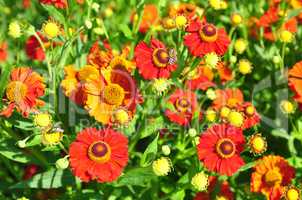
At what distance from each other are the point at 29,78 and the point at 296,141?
4.63ft

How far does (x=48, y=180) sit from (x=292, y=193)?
Answer: 1000 millimetres

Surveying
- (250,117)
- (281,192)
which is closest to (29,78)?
(250,117)

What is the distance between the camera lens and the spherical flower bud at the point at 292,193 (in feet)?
6.33

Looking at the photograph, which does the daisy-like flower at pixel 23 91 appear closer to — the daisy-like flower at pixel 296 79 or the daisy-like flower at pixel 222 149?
the daisy-like flower at pixel 222 149

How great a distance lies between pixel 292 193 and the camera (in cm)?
193

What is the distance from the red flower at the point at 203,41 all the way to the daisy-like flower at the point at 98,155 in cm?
49

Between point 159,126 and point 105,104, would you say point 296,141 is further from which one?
point 105,104

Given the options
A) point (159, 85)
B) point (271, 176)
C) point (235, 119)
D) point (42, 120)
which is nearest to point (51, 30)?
point (42, 120)

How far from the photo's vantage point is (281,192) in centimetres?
200

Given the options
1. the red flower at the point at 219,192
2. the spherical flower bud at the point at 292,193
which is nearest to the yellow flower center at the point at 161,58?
the red flower at the point at 219,192

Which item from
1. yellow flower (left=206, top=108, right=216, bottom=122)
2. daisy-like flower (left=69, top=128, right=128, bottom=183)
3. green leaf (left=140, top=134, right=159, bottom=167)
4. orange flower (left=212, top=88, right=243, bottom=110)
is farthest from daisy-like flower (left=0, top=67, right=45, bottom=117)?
orange flower (left=212, top=88, right=243, bottom=110)

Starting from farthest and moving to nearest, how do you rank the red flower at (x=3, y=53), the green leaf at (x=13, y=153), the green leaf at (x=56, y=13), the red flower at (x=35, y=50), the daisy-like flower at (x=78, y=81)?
the red flower at (x=3, y=53) → the red flower at (x=35, y=50) → the green leaf at (x=56, y=13) → the green leaf at (x=13, y=153) → the daisy-like flower at (x=78, y=81)

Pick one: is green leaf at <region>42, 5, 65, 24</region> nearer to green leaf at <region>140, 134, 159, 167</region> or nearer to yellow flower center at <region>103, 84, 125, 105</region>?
yellow flower center at <region>103, 84, 125, 105</region>

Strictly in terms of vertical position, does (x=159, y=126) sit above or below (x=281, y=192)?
above
